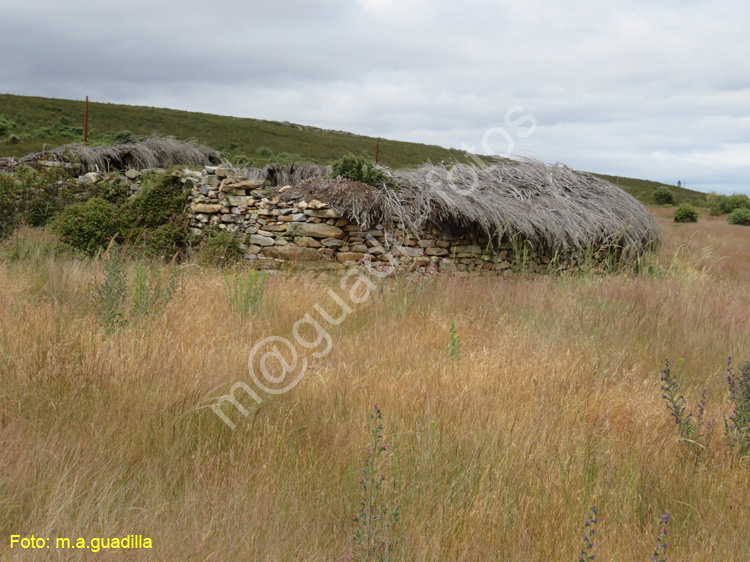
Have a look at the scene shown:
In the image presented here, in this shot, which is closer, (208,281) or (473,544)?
(473,544)

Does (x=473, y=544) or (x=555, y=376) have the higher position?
(x=555, y=376)

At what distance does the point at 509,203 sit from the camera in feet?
31.9

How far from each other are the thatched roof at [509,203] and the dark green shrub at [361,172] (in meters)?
0.27

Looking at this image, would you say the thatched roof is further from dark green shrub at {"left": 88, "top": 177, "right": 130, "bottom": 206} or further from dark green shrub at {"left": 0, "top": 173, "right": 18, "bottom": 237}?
dark green shrub at {"left": 0, "top": 173, "right": 18, "bottom": 237}

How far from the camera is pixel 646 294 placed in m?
6.84

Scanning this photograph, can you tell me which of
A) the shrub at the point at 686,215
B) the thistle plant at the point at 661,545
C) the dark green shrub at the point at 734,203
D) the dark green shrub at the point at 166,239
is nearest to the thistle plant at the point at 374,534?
the thistle plant at the point at 661,545

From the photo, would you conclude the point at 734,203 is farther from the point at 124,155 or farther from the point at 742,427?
the point at 742,427

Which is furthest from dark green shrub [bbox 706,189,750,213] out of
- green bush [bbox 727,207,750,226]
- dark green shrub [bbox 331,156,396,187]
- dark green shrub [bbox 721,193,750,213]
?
dark green shrub [bbox 331,156,396,187]

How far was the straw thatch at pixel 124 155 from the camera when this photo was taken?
12.0 meters

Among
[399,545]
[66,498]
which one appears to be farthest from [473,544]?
[66,498]

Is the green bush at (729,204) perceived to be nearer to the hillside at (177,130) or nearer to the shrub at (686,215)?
the hillside at (177,130)

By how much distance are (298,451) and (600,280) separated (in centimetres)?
621

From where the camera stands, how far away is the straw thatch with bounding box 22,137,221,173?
12.0 metres

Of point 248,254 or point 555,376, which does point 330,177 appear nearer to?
point 248,254
